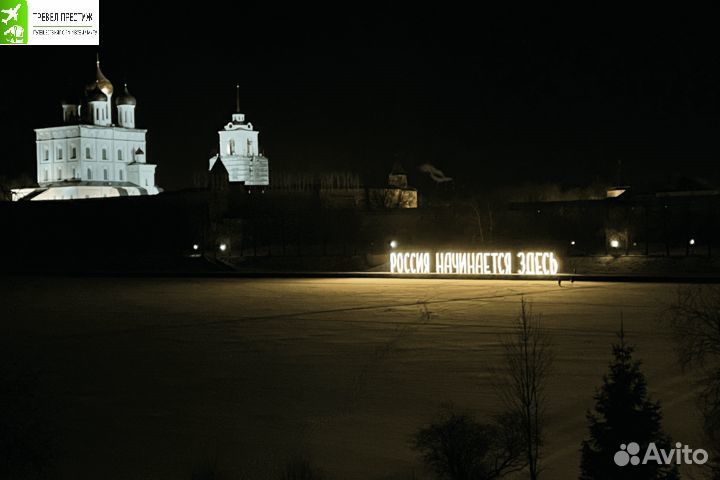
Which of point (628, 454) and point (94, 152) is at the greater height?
point (94, 152)

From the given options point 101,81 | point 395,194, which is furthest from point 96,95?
point 395,194

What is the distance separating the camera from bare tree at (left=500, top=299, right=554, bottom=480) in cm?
729

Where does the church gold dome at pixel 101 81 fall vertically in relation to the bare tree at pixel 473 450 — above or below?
above

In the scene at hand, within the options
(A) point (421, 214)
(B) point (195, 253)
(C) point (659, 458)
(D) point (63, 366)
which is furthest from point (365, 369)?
(A) point (421, 214)

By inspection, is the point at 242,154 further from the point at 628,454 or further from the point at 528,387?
the point at 628,454

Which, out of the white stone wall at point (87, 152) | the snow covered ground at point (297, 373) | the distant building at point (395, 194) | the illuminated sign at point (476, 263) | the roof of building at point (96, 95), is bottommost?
the snow covered ground at point (297, 373)

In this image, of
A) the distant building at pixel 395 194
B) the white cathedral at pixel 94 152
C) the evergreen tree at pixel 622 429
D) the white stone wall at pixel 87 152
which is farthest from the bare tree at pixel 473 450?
the white stone wall at pixel 87 152

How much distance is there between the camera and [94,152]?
2603 inches

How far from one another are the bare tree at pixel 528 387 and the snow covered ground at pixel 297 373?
0.20 metres

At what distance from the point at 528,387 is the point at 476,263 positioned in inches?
993

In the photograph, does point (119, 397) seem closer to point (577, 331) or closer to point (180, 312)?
point (577, 331)

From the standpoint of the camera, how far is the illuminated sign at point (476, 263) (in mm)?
31234

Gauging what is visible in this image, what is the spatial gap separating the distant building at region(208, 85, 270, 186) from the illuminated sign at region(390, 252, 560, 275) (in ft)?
143

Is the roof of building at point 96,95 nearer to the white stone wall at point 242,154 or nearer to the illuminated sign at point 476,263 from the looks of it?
the white stone wall at point 242,154
